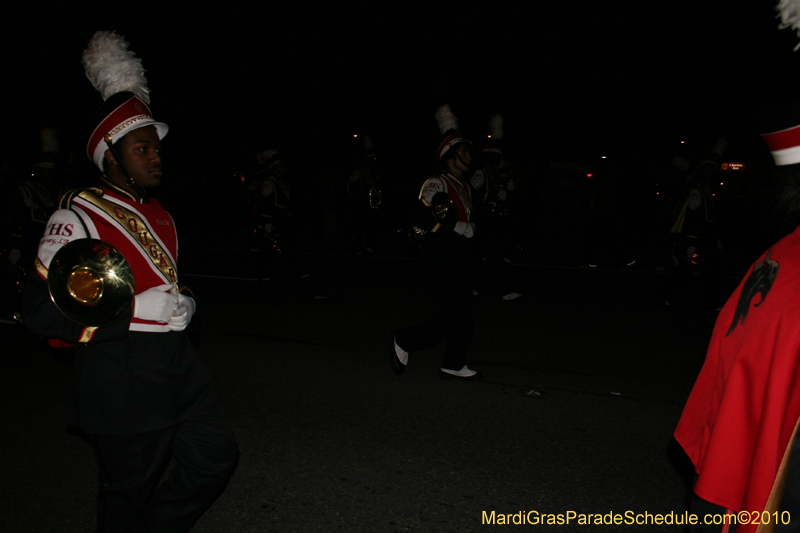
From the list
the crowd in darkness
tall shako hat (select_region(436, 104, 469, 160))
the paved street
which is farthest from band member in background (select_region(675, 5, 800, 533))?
the crowd in darkness

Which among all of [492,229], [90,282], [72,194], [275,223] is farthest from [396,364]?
[275,223]

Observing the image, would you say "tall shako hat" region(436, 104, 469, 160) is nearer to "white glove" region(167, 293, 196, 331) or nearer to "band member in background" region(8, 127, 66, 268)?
"white glove" region(167, 293, 196, 331)

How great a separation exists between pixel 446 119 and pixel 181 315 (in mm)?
4138

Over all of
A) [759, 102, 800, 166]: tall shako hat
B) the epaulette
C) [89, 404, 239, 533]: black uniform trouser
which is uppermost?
[759, 102, 800, 166]: tall shako hat

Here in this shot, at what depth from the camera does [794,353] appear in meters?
1.30

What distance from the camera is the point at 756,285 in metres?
1.48

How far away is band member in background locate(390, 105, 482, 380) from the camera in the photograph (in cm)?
484

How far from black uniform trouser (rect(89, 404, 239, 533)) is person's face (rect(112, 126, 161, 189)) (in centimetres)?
93

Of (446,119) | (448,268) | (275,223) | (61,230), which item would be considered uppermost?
(446,119)

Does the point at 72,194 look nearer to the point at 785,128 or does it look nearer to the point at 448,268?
the point at 785,128

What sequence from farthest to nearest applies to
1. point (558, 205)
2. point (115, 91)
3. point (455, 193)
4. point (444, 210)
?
point (558, 205)
point (455, 193)
point (444, 210)
point (115, 91)

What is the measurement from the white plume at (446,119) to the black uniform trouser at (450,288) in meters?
1.36

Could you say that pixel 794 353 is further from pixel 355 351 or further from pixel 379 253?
pixel 379 253

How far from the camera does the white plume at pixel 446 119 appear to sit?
5.79 m
